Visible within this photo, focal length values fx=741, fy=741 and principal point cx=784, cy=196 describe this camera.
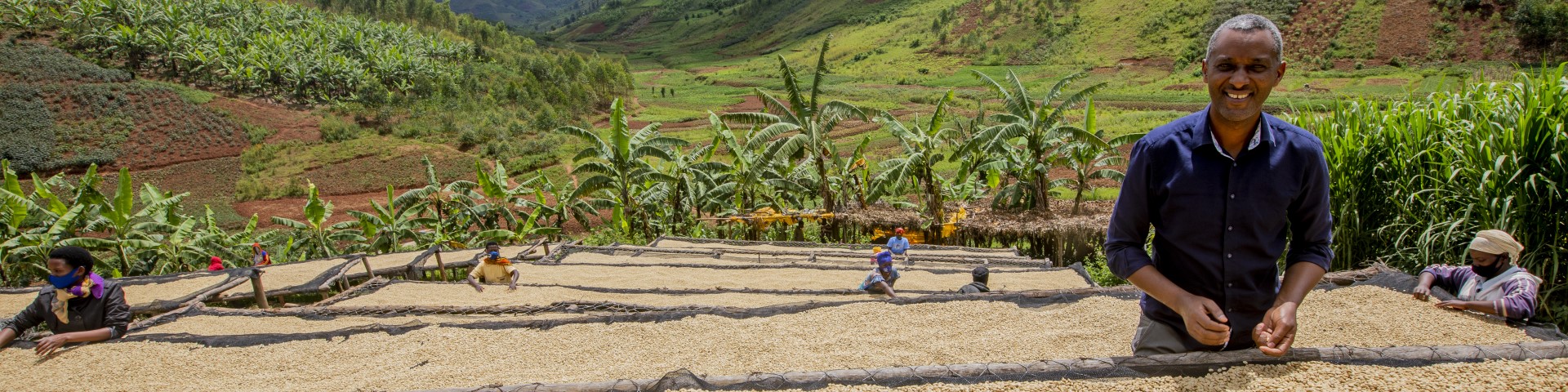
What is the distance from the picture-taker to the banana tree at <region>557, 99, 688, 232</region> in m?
11.5

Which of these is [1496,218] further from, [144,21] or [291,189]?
[144,21]

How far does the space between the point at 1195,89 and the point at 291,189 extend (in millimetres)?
42222

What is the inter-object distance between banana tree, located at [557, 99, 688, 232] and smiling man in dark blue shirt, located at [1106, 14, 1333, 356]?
9.87 meters

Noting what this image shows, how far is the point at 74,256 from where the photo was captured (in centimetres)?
436

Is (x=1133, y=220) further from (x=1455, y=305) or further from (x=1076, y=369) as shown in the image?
(x=1455, y=305)

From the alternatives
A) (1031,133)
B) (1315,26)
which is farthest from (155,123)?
(1315,26)

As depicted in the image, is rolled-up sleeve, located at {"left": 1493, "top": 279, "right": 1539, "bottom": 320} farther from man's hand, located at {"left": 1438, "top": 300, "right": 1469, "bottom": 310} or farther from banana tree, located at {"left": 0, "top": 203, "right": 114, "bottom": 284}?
banana tree, located at {"left": 0, "top": 203, "right": 114, "bottom": 284}

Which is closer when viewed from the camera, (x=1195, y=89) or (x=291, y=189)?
(x=291, y=189)

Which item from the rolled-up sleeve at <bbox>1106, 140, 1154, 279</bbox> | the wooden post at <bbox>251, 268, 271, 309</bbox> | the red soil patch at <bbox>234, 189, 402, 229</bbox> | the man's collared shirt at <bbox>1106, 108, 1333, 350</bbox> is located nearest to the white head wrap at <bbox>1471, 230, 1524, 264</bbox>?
the man's collared shirt at <bbox>1106, 108, 1333, 350</bbox>

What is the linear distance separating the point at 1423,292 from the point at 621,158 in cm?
987

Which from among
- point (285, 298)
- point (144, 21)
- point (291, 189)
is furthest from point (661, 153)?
point (144, 21)

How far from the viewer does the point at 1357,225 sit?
577 centimetres

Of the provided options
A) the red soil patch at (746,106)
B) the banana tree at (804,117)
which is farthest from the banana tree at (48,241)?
the red soil patch at (746,106)

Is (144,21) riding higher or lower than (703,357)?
higher
